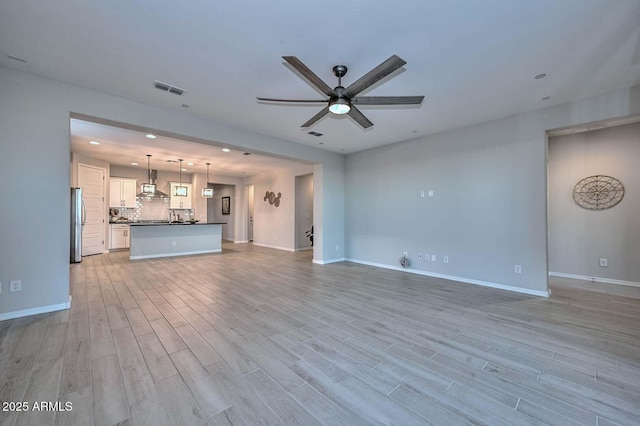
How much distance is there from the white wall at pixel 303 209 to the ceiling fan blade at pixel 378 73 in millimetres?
6136

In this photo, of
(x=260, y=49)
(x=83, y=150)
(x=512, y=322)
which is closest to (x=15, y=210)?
(x=260, y=49)

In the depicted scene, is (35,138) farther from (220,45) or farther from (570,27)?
(570,27)

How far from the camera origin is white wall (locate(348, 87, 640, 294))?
3834 mm

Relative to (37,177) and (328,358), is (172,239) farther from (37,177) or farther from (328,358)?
(328,358)

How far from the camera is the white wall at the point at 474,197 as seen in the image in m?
3.83

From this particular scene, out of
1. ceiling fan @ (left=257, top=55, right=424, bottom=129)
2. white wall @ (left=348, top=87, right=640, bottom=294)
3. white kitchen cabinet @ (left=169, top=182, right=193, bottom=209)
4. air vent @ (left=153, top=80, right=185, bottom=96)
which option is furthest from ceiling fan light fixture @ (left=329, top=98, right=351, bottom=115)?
white kitchen cabinet @ (left=169, top=182, right=193, bottom=209)

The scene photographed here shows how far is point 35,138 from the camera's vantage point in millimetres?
2971

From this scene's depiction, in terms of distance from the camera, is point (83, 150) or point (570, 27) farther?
point (83, 150)

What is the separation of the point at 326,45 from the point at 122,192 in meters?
8.79

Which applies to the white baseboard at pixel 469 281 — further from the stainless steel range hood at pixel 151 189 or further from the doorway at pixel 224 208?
the doorway at pixel 224 208

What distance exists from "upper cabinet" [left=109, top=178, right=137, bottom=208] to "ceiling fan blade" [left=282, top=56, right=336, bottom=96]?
8752 millimetres

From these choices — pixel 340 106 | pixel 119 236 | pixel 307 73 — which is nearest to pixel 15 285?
pixel 307 73

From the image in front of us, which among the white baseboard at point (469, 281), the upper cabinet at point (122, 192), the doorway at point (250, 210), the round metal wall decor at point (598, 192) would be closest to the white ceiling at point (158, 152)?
the upper cabinet at point (122, 192)

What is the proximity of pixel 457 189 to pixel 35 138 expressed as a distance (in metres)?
6.07
